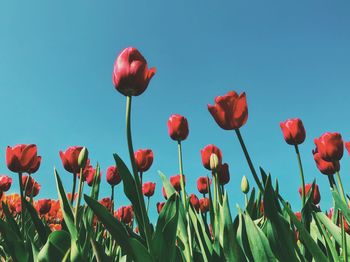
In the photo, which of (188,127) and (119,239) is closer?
(119,239)

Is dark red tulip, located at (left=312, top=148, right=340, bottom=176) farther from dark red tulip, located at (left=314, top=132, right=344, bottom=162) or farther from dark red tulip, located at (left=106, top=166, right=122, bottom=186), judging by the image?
dark red tulip, located at (left=106, top=166, right=122, bottom=186)

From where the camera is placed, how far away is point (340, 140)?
8.96 ft

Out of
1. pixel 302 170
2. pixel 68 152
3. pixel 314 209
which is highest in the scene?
pixel 68 152

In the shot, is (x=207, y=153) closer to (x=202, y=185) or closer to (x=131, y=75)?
(x=202, y=185)

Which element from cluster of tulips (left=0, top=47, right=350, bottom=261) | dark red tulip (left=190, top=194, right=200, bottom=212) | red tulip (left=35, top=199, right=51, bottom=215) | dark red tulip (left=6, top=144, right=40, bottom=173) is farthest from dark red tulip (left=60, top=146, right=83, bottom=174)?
red tulip (left=35, top=199, right=51, bottom=215)

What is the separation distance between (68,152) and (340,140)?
6.16 feet

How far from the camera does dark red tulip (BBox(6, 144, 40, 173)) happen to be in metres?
2.63

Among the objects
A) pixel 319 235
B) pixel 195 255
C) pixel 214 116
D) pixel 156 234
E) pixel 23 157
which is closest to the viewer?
pixel 156 234

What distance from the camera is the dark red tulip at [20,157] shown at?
263 centimetres

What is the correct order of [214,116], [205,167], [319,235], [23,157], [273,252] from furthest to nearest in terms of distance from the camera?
[205,167], [23,157], [319,235], [214,116], [273,252]

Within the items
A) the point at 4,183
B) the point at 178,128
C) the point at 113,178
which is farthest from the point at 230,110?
the point at 4,183

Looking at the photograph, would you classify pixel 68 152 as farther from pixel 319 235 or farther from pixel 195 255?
pixel 319 235

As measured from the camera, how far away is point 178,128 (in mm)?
3104

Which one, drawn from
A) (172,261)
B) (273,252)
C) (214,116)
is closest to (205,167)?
(214,116)
